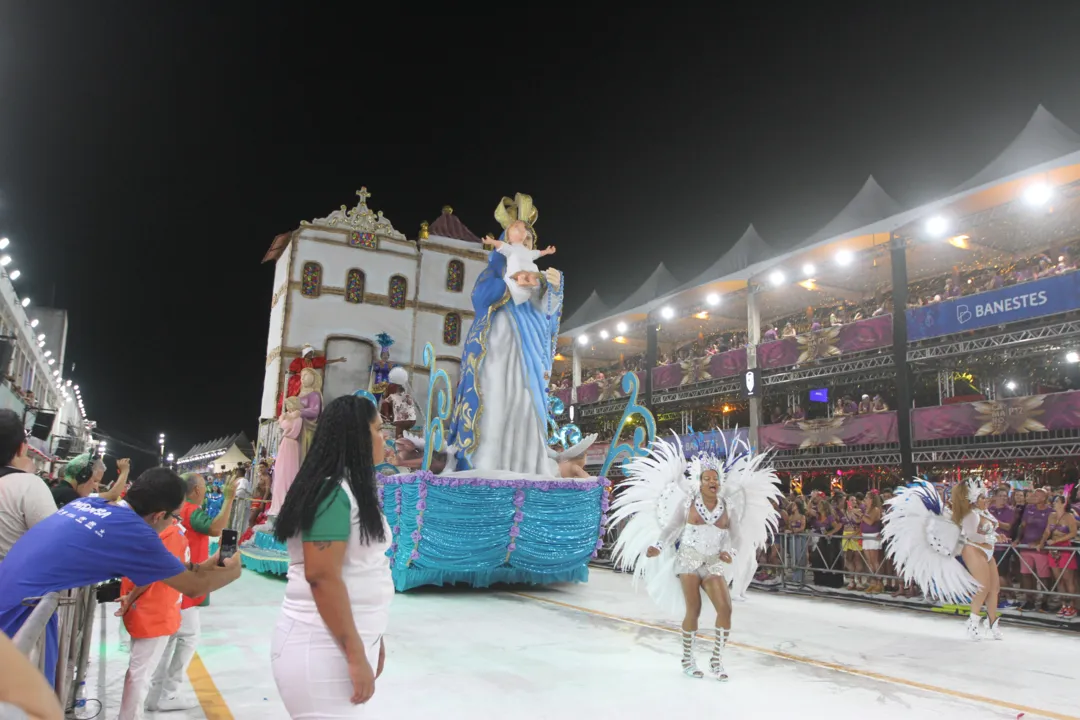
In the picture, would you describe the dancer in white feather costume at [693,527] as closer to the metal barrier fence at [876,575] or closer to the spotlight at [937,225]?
the metal barrier fence at [876,575]

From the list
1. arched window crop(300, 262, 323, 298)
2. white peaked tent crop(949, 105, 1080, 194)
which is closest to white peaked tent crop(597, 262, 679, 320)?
arched window crop(300, 262, 323, 298)

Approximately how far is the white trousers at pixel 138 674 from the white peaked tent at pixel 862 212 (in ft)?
56.4

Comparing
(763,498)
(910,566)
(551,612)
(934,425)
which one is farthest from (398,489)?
(934,425)

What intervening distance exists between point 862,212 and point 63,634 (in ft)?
62.1

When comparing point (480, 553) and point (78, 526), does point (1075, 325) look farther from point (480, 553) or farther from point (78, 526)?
point (78, 526)

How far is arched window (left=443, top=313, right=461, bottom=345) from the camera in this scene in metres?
24.0

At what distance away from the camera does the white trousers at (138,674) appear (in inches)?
145

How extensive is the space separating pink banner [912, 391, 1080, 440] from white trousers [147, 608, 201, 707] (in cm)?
1452

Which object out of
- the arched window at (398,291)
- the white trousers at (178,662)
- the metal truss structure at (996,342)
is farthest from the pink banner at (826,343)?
the white trousers at (178,662)

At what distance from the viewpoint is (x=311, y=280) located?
21531 mm

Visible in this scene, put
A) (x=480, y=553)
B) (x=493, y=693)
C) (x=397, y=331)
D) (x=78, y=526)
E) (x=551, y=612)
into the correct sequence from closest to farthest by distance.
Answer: (x=78, y=526) < (x=493, y=693) < (x=551, y=612) < (x=480, y=553) < (x=397, y=331)

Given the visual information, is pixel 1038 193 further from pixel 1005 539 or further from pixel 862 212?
pixel 1005 539

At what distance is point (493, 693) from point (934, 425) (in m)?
13.7

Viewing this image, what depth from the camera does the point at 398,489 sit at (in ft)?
30.5
